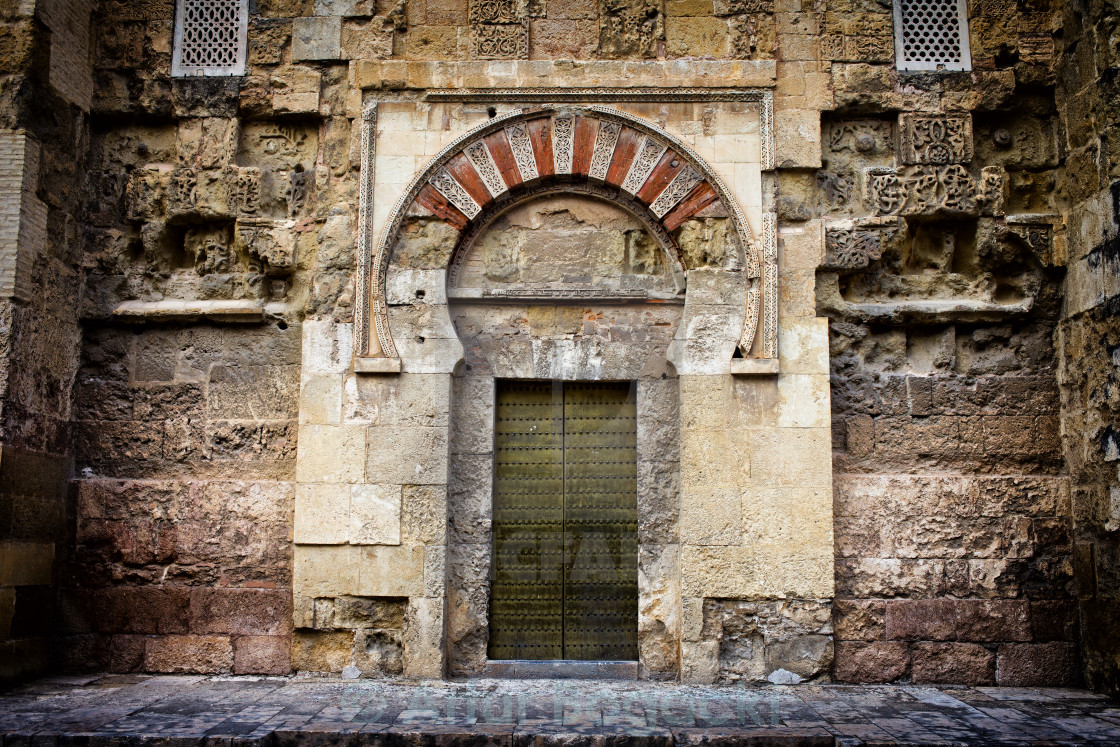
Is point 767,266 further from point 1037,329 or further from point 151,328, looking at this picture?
point 151,328

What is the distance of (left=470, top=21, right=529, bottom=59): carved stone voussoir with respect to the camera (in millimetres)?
6598

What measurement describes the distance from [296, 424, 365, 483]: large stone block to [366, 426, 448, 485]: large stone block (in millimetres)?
62

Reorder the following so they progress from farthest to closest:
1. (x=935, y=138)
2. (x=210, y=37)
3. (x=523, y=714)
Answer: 1. (x=210, y=37)
2. (x=935, y=138)
3. (x=523, y=714)

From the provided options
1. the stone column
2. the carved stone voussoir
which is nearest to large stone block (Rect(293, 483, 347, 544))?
the stone column

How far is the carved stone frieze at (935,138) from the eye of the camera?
21.5 feet

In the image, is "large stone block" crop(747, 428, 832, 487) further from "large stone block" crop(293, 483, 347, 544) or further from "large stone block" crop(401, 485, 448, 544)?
"large stone block" crop(293, 483, 347, 544)

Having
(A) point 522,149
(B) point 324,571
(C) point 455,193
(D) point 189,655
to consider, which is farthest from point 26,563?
(A) point 522,149

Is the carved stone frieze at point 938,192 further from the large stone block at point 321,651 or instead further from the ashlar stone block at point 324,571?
the large stone block at point 321,651

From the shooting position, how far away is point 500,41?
661 centimetres

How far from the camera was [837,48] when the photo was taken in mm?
6617

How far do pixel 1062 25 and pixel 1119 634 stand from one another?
4.27 m

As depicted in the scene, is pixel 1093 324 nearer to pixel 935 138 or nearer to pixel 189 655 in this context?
pixel 935 138

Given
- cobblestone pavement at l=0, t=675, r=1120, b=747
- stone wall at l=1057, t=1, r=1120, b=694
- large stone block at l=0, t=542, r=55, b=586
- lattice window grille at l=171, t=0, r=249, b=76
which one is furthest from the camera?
lattice window grille at l=171, t=0, r=249, b=76

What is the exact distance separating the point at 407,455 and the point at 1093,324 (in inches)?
187
